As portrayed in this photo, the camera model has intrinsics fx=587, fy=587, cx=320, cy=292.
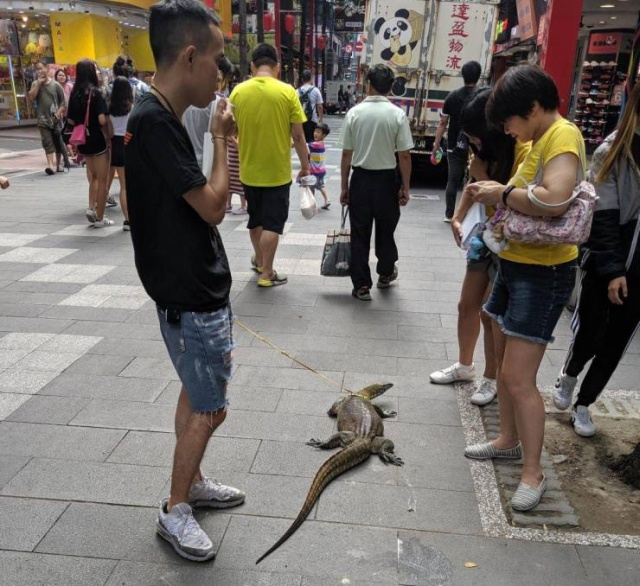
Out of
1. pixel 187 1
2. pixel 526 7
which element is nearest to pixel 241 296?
pixel 187 1

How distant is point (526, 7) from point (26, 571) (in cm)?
1211

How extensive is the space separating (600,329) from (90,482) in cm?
282

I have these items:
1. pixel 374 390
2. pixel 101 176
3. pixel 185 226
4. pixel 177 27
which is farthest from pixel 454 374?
pixel 101 176

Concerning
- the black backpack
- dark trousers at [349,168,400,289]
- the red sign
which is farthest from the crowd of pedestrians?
the red sign

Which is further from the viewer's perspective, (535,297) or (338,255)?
(338,255)

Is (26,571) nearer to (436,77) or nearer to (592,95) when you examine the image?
(436,77)

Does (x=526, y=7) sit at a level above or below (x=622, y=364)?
above

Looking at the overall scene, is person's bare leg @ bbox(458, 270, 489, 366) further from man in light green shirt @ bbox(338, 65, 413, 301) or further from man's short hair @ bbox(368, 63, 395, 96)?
man's short hair @ bbox(368, 63, 395, 96)

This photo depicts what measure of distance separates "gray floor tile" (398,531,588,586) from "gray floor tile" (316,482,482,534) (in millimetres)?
86

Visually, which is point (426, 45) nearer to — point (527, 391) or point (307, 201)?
point (307, 201)

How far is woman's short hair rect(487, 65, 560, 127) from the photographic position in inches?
95.7

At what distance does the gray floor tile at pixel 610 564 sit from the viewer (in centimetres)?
234

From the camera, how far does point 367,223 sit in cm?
553

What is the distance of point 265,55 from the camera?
18.2 feet
